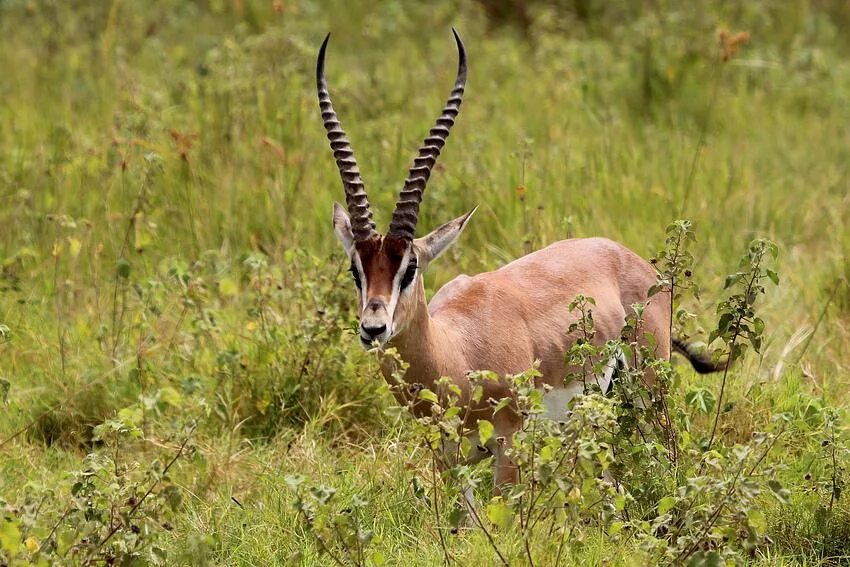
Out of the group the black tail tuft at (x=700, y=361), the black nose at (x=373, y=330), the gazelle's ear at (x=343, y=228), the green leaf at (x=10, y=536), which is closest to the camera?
the green leaf at (x=10, y=536)

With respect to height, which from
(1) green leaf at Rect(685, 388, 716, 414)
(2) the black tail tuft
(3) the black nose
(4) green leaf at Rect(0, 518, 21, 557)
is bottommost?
(2) the black tail tuft

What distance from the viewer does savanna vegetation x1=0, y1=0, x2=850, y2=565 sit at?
3.96m

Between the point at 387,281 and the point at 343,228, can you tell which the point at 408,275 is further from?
the point at 343,228

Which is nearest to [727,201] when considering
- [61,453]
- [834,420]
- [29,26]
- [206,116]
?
[206,116]

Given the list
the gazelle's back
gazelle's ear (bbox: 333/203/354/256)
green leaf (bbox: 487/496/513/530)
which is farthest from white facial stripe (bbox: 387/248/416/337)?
green leaf (bbox: 487/496/513/530)

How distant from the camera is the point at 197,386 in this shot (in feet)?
16.9

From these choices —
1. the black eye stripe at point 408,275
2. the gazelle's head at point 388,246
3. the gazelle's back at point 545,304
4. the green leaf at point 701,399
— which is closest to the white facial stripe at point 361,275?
the gazelle's head at point 388,246

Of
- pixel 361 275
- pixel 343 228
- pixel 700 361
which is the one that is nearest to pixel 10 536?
pixel 361 275

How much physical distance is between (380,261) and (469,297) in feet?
2.15

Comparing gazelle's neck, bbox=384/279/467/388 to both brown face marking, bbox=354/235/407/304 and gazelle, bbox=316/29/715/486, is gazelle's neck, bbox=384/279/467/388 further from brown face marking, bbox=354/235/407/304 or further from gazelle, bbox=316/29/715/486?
brown face marking, bbox=354/235/407/304

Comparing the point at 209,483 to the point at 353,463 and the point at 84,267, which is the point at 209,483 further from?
the point at 84,267

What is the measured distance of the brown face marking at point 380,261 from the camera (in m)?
4.24

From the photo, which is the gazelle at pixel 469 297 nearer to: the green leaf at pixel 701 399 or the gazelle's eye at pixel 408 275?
the gazelle's eye at pixel 408 275

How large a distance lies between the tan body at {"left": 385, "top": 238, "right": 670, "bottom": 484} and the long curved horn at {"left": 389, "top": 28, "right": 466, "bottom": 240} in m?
0.21
